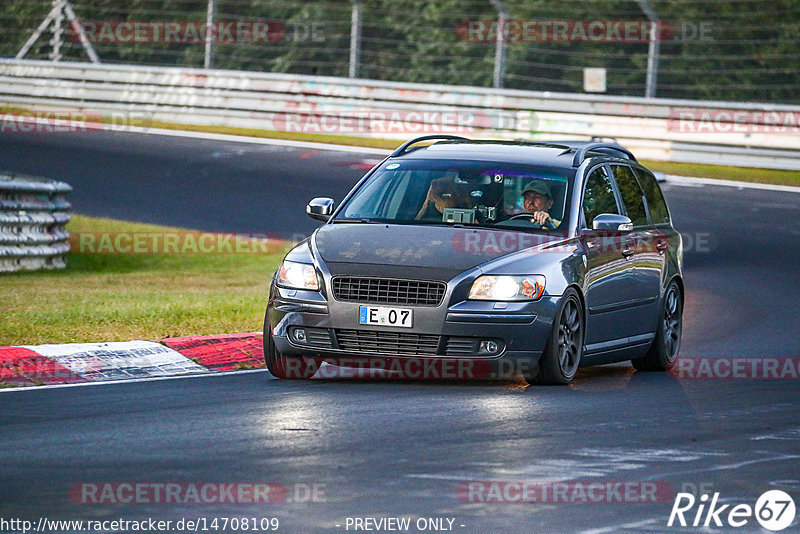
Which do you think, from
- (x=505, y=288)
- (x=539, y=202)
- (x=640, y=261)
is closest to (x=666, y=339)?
(x=640, y=261)

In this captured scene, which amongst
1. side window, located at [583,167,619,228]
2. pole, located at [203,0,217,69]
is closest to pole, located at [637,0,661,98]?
pole, located at [203,0,217,69]

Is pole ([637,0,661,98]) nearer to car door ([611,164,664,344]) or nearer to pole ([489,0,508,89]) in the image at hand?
pole ([489,0,508,89])

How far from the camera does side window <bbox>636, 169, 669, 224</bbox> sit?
12375 millimetres

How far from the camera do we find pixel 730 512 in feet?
21.8

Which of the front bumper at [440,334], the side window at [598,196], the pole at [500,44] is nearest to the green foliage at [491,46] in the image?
the pole at [500,44]

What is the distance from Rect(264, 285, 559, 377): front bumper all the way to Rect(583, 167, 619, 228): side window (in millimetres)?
1307

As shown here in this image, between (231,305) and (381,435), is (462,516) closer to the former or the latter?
(381,435)

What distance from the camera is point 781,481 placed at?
24.1ft

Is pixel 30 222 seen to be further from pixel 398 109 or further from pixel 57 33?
pixel 57 33

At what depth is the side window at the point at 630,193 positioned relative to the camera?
39.0 feet

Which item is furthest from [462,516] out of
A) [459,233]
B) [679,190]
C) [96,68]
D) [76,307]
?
[96,68]

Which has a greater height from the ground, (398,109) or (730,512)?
(398,109)

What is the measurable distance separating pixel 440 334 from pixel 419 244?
2.21 ft

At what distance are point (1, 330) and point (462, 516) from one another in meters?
6.47
